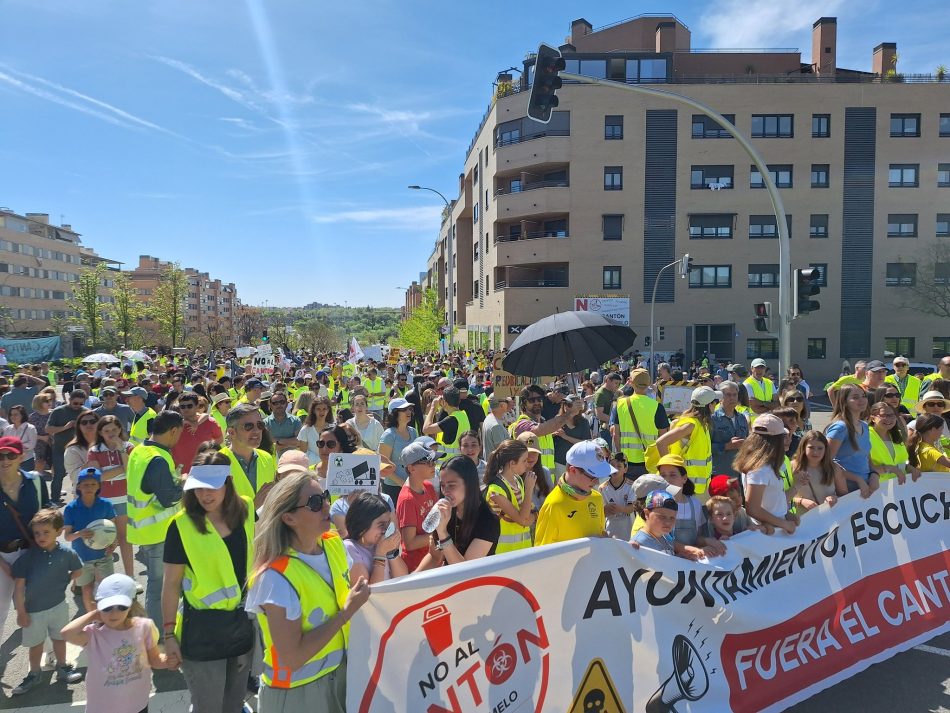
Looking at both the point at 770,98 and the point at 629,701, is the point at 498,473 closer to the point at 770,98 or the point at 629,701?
the point at 629,701

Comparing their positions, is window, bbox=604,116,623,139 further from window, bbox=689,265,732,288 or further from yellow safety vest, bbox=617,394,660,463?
yellow safety vest, bbox=617,394,660,463

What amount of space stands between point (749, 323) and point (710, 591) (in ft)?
117

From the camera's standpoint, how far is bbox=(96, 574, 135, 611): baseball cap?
3.37m

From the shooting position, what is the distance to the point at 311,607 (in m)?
2.72

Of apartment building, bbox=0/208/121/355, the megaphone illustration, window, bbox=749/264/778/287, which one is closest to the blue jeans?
the megaphone illustration

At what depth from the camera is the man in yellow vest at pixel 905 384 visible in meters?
10.2

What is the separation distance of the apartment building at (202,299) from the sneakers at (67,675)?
103 meters

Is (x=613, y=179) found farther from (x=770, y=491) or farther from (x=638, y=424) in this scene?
(x=770, y=491)

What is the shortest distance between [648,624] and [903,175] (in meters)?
43.0

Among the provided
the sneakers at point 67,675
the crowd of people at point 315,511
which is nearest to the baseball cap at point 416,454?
the crowd of people at point 315,511

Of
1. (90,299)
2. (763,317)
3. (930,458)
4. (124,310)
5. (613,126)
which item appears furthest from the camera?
(124,310)

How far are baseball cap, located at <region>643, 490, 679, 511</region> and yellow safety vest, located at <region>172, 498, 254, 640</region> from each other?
249cm

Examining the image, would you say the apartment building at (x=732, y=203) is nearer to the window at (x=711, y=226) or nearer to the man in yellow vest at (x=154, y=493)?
the window at (x=711, y=226)

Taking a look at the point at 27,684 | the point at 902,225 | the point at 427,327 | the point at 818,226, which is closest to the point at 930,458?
the point at 27,684
